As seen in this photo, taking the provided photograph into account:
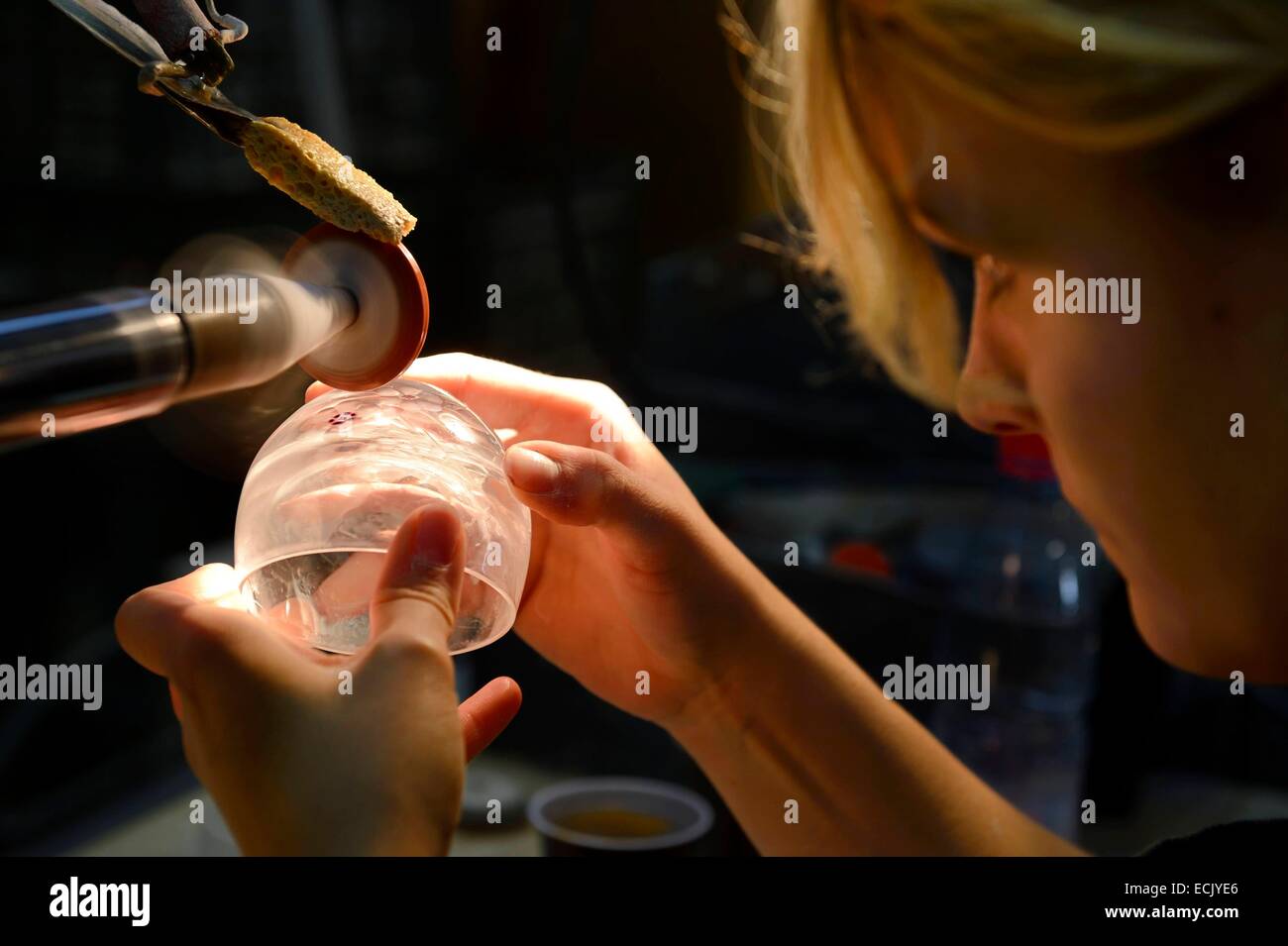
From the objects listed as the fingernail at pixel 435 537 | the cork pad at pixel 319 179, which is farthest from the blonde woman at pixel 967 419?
the cork pad at pixel 319 179

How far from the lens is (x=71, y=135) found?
1.07 m

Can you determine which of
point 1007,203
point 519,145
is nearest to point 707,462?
point 519,145

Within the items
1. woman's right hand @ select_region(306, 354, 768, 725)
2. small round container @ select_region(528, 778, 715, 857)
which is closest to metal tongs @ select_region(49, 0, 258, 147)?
woman's right hand @ select_region(306, 354, 768, 725)

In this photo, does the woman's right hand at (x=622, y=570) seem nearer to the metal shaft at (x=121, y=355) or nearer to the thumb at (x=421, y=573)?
the thumb at (x=421, y=573)

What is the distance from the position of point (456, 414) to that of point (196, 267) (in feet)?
1.83

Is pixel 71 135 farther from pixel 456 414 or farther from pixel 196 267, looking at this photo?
pixel 456 414

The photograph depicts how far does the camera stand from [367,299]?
1.67 feet

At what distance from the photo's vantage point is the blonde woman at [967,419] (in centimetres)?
48

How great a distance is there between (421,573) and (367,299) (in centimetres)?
12

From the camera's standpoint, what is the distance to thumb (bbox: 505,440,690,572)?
2.04ft

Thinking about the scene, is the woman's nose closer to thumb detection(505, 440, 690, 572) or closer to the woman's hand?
thumb detection(505, 440, 690, 572)

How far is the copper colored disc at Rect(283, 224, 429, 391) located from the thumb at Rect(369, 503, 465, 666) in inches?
2.7

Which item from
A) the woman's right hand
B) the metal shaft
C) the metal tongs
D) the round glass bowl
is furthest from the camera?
the woman's right hand
